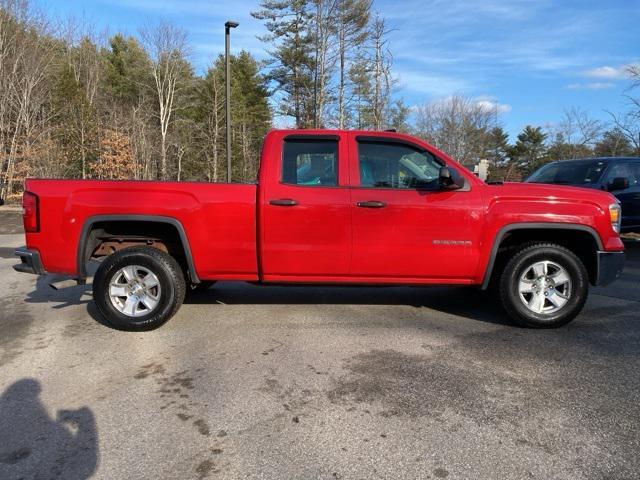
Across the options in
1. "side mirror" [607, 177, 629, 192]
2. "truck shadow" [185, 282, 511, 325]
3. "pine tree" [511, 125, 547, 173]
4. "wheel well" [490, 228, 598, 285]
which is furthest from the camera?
"pine tree" [511, 125, 547, 173]

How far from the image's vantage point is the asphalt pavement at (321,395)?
2682 mm

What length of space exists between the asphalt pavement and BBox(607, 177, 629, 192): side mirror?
4.49 meters

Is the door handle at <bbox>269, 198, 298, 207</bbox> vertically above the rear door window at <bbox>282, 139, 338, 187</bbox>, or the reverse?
the rear door window at <bbox>282, 139, 338, 187</bbox>

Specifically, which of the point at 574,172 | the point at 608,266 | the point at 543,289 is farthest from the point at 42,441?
the point at 574,172

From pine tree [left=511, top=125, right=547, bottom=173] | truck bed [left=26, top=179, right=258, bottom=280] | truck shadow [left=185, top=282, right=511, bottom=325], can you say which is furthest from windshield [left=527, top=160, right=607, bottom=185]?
pine tree [left=511, top=125, right=547, bottom=173]

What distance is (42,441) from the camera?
2.88 metres

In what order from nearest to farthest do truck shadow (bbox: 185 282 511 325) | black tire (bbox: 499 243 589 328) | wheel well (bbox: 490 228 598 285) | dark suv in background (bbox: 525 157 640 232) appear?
black tire (bbox: 499 243 589 328)
wheel well (bbox: 490 228 598 285)
truck shadow (bbox: 185 282 511 325)
dark suv in background (bbox: 525 157 640 232)

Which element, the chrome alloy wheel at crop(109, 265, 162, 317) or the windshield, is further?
the windshield

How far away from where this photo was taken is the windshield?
9406 mm

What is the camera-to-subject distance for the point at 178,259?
212 inches

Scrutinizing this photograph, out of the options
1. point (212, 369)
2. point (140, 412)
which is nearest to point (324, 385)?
point (212, 369)

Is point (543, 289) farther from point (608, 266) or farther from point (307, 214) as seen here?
point (307, 214)

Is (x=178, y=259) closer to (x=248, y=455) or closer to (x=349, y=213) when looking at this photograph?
(x=349, y=213)

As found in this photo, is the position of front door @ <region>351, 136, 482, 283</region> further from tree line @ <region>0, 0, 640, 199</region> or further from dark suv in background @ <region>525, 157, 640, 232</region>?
tree line @ <region>0, 0, 640, 199</region>
